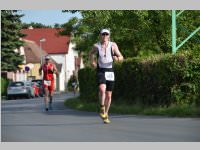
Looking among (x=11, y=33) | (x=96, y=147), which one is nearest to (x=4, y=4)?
(x=96, y=147)

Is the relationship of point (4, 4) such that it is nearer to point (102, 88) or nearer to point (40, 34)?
point (102, 88)

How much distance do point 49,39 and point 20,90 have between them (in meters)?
32.2

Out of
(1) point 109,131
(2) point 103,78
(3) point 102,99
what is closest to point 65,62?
(2) point 103,78

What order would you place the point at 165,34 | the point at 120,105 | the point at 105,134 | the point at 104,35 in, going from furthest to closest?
the point at 165,34 → the point at 120,105 → the point at 104,35 → the point at 105,134

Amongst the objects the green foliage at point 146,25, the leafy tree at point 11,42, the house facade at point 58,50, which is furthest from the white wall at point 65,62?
the green foliage at point 146,25

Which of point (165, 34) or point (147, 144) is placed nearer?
point (147, 144)

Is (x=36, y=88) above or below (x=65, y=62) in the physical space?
below

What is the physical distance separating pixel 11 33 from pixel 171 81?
136 feet

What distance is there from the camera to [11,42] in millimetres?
55719

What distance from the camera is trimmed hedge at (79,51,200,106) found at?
→ 601 inches

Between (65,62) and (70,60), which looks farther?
(70,60)

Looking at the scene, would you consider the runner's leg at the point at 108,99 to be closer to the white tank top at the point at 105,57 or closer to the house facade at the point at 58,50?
the white tank top at the point at 105,57

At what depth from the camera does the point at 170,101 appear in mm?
15648

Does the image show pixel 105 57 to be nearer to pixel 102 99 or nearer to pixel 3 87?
pixel 102 99
